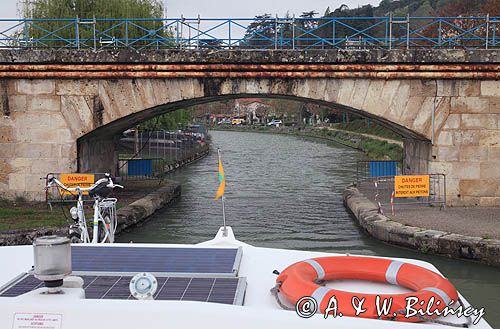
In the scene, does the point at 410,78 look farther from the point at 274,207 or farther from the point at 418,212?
the point at 274,207

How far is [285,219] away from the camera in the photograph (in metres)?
16.3

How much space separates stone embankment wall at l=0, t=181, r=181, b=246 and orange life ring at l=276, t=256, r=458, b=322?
20.6 ft

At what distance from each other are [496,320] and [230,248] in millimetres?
4793

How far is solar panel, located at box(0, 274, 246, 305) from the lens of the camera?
4332mm

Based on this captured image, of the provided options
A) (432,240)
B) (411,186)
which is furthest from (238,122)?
(432,240)

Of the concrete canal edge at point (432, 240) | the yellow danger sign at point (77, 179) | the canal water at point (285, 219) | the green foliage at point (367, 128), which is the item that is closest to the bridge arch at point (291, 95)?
the yellow danger sign at point (77, 179)

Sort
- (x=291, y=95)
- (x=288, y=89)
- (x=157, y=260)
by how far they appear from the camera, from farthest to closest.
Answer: (x=291, y=95), (x=288, y=89), (x=157, y=260)

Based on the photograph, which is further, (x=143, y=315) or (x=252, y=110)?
(x=252, y=110)

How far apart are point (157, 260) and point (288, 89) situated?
1013cm

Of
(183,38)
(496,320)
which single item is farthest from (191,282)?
(183,38)

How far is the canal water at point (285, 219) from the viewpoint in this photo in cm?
1074

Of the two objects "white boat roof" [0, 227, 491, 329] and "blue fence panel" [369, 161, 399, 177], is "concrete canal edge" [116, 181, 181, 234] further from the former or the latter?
"white boat roof" [0, 227, 491, 329]

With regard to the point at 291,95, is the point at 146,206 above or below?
below

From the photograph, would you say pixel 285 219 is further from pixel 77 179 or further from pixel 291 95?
pixel 77 179
